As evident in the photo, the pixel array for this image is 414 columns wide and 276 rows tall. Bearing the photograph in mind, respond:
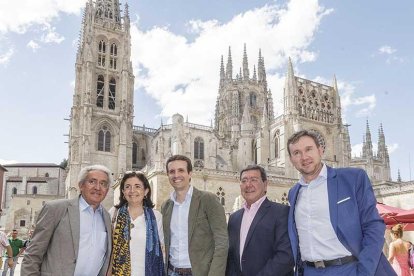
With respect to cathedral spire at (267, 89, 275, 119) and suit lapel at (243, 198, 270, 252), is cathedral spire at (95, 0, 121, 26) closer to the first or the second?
cathedral spire at (267, 89, 275, 119)

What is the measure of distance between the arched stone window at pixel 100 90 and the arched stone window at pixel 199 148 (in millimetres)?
11715

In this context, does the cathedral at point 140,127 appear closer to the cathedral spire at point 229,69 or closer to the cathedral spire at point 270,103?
the cathedral spire at point 270,103

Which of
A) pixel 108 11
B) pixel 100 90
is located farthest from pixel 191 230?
pixel 108 11

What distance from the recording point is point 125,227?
441cm

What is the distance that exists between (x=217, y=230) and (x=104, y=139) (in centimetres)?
4111

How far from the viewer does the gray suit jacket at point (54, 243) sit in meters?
3.84

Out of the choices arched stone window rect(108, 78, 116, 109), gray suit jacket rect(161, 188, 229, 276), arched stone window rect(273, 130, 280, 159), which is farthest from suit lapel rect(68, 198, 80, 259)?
arched stone window rect(108, 78, 116, 109)

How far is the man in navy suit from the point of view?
423 cm

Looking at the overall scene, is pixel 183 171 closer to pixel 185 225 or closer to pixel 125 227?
pixel 185 225

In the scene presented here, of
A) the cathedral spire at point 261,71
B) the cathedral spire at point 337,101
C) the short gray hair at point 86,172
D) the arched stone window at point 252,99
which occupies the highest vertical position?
the cathedral spire at point 261,71

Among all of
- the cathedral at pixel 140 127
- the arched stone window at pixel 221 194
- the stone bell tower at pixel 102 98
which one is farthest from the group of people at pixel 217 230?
the stone bell tower at pixel 102 98

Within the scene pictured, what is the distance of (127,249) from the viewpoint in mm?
4312

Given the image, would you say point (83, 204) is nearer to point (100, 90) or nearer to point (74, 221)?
point (74, 221)

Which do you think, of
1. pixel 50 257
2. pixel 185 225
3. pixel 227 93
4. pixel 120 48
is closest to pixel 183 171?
pixel 185 225
